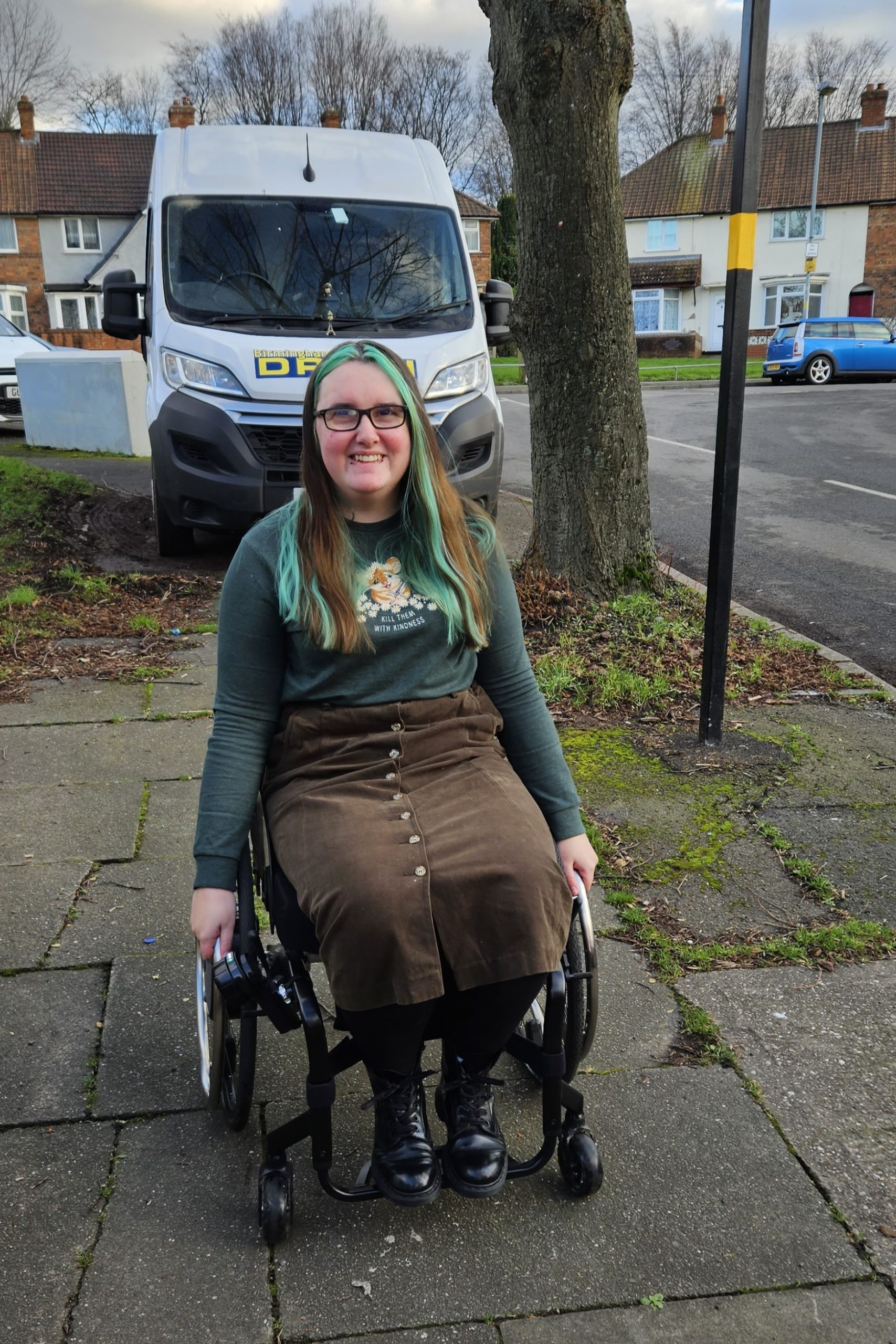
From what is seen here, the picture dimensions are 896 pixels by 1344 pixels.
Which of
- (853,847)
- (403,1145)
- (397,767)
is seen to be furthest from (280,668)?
(853,847)

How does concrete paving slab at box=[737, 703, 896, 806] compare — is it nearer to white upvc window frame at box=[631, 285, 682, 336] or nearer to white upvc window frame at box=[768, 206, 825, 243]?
white upvc window frame at box=[631, 285, 682, 336]

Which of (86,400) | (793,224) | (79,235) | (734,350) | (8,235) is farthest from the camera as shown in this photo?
(793,224)

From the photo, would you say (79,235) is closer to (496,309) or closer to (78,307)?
(78,307)

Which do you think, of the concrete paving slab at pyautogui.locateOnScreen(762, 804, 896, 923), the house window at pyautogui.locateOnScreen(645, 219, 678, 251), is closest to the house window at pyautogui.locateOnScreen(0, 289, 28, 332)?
the house window at pyautogui.locateOnScreen(645, 219, 678, 251)

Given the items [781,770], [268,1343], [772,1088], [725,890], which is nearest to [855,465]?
[781,770]

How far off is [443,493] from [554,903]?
93 cm

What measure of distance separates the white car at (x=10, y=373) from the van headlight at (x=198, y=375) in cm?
827

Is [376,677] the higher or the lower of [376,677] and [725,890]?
the higher

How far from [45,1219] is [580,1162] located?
41.4 inches

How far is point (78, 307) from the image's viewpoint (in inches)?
1913

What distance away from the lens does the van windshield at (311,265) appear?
7.32 metres

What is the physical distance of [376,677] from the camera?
242 centimetres

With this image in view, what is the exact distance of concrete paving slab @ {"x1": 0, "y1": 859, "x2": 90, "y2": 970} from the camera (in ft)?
10.6

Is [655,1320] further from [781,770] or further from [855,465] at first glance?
[855,465]
